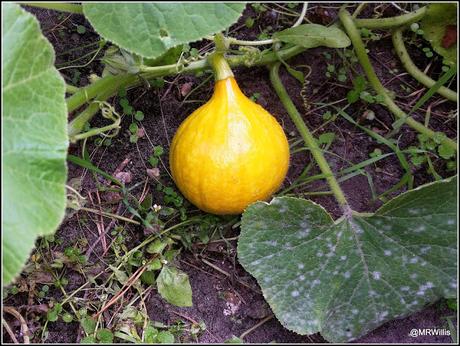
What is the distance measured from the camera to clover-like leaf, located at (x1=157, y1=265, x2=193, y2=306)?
1.90m

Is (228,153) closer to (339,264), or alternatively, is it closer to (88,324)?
(339,264)

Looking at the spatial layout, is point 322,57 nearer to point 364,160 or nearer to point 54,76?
point 364,160

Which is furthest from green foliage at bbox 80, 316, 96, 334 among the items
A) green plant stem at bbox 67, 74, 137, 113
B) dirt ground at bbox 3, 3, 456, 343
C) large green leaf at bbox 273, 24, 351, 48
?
large green leaf at bbox 273, 24, 351, 48

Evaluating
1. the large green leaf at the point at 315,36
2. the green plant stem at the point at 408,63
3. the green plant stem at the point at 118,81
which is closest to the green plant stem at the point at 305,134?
the green plant stem at the point at 118,81

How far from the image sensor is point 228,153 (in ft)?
5.77

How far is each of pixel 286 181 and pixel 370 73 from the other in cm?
46

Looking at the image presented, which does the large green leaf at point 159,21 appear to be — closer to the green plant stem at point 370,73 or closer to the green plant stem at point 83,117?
the green plant stem at point 83,117

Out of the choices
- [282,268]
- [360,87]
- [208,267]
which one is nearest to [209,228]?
[208,267]

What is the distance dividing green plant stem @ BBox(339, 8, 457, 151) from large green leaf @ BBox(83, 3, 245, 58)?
653 millimetres

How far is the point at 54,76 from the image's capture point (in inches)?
57.4

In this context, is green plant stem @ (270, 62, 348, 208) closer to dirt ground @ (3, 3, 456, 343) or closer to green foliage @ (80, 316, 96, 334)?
dirt ground @ (3, 3, 456, 343)

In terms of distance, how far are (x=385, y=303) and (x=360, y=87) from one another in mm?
745

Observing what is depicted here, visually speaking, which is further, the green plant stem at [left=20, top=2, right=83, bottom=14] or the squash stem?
the squash stem

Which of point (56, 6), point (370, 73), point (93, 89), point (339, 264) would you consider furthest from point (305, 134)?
point (56, 6)
